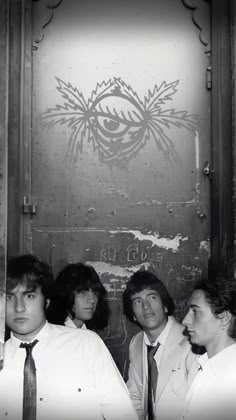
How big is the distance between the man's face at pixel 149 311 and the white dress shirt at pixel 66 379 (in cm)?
48

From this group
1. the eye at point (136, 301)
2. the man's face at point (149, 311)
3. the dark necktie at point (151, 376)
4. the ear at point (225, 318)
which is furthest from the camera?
the eye at point (136, 301)

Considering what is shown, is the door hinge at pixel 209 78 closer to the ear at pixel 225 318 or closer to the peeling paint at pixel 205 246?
the peeling paint at pixel 205 246

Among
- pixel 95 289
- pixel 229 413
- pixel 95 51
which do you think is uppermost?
pixel 95 51

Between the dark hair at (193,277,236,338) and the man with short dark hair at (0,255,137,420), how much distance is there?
0.71 m

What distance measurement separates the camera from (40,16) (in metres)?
4.30

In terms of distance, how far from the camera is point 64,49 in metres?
4.31

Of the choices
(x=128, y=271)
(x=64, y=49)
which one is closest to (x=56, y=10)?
(x=64, y=49)

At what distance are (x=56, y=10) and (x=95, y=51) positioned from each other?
0.42m

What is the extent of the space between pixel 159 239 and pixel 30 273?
38.5 inches

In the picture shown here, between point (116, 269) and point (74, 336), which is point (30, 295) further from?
point (116, 269)

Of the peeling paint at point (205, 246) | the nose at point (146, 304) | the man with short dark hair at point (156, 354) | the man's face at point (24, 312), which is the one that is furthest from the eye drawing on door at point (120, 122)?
the man's face at point (24, 312)

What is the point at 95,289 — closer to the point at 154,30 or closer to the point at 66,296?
the point at 66,296

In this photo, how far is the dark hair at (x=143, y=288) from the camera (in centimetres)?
411

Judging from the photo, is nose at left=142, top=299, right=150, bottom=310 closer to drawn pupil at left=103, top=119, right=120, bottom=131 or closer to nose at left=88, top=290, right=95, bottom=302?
nose at left=88, top=290, right=95, bottom=302
